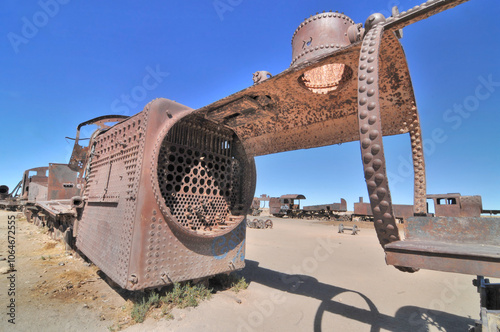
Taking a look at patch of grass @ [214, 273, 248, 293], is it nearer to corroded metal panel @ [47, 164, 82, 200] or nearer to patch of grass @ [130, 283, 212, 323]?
patch of grass @ [130, 283, 212, 323]

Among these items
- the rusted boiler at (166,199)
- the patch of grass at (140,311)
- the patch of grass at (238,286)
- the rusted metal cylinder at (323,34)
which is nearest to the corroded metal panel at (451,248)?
the rusted metal cylinder at (323,34)

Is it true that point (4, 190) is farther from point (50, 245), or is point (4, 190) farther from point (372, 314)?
point (372, 314)

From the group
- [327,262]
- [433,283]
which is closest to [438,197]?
[433,283]

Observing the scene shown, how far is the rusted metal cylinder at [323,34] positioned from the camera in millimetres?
3332

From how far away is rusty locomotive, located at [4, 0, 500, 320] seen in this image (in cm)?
166

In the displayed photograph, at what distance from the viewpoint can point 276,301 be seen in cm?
462

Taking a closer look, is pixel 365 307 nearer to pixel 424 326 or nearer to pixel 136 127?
pixel 424 326

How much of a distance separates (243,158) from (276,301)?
118 inches

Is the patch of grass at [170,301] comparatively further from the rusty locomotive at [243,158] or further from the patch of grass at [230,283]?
the patch of grass at [230,283]

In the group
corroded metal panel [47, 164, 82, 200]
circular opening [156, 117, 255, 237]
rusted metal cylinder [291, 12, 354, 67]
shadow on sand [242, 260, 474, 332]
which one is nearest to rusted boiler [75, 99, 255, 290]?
circular opening [156, 117, 255, 237]

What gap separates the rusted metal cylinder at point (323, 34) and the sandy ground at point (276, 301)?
13.0ft

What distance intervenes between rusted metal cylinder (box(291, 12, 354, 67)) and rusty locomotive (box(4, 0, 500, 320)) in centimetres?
2

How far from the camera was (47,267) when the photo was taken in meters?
6.38

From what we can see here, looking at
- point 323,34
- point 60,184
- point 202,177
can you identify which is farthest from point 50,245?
point 323,34
